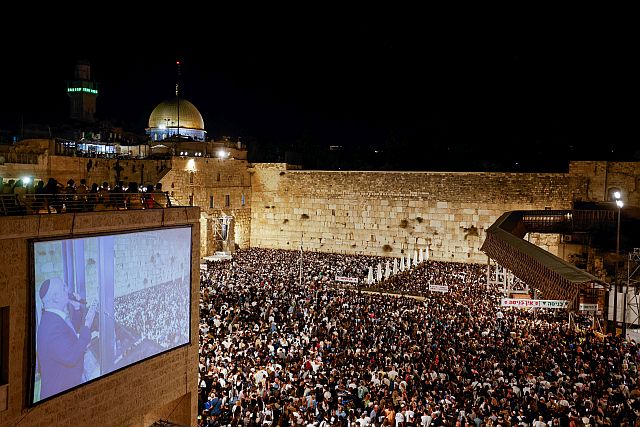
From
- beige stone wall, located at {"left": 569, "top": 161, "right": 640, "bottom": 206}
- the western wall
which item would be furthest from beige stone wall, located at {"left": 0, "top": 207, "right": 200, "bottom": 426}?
→ beige stone wall, located at {"left": 569, "top": 161, "right": 640, "bottom": 206}

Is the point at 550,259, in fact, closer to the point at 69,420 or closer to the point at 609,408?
the point at 609,408

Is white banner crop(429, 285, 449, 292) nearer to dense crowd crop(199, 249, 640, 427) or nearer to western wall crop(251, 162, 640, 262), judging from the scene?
dense crowd crop(199, 249, 640, 427)

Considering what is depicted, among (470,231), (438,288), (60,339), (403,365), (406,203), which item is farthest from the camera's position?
(406,203)

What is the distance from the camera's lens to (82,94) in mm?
49469

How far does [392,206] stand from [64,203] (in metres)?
22.1

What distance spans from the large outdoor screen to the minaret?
151ft

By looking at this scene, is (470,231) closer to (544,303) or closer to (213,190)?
(213,190)

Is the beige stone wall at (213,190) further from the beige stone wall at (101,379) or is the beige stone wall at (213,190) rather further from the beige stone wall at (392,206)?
the beige stone wall at (101,379)

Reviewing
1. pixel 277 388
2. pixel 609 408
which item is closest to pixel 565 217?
pixel 609 408

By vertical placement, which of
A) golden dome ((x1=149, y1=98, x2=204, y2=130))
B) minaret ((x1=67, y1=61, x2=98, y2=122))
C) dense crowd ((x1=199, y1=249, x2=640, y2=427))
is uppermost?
minaret ((x1=67, y1=61, x2=98, y2=122))

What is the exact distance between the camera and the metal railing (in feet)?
21.3

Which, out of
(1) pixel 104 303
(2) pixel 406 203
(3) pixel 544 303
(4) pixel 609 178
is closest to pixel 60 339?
(1) pixel 104 303

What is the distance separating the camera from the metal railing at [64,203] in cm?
648

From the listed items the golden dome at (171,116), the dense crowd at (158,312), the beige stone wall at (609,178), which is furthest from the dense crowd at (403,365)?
the golden dome at (171,116)
